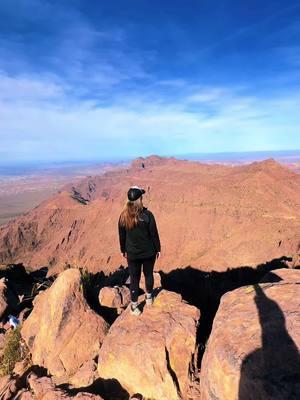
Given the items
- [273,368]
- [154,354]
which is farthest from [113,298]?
[273,368]

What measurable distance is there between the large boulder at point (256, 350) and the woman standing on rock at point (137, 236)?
56.6 inches

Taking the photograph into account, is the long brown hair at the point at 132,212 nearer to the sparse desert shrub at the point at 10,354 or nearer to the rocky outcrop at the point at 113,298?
the rocky outcrop at the point at 113,298

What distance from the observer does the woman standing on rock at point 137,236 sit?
543cm

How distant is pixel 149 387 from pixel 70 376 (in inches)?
60.7

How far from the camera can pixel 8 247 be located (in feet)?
146

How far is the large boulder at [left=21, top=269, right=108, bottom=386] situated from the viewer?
590cm

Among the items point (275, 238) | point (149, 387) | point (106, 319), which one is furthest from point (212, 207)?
point (149, 387)

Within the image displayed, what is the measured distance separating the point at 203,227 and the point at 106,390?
2172 centimetres

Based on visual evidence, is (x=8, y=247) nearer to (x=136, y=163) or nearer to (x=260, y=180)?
(x=260, y=180)

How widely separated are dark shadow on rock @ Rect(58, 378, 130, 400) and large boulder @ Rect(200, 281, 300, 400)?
1.34 metres

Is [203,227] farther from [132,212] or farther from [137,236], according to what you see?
[132,212]

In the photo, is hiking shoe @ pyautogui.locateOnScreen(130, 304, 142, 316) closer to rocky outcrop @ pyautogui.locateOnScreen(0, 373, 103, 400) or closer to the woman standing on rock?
the woman standing on rock

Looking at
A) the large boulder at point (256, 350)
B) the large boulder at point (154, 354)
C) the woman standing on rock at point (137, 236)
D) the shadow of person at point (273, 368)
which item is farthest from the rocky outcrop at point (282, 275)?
the woman standing on rock at point (137, 236)

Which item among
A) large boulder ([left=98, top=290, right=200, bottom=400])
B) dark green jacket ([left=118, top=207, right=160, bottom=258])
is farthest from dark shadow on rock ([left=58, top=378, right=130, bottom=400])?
dark green jacket ([left=118, top=207, right=160, bottom=258])
